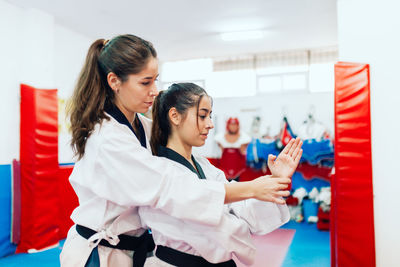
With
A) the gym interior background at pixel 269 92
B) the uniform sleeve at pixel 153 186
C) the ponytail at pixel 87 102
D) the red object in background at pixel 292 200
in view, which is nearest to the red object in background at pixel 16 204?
the gym interior background at pixel 269 92

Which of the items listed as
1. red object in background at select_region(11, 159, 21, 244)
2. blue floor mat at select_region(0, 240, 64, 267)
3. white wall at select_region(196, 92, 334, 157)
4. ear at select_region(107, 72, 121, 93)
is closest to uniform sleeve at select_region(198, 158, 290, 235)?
ear at select_region(107, 72, 121, 93)

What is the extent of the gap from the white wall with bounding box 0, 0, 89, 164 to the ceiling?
0.16 meters

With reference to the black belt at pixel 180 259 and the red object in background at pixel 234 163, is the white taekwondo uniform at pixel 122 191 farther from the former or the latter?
the red object in background at pixel 234 163

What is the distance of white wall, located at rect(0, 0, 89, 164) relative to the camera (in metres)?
4.05

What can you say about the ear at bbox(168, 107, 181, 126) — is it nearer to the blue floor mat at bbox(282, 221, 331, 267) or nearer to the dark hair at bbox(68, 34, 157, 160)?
the dark hair at bbox(68, 34, 157, 160)

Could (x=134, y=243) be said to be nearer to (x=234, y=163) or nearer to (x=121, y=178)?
(x=121, y=178)

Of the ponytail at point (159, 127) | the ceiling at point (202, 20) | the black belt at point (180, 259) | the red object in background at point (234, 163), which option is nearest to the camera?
the black belt at point (180, 259)

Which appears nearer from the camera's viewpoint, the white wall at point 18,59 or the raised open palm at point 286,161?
the raised open palm at point 286,161

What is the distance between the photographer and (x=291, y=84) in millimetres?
6418

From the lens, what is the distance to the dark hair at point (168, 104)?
1.43 meters

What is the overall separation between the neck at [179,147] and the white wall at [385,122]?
253 centimetres

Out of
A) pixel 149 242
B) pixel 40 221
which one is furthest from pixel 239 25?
pixel 149 242

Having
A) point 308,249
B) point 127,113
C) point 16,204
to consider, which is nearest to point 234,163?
point 308,249

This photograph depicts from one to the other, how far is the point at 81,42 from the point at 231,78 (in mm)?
2915
